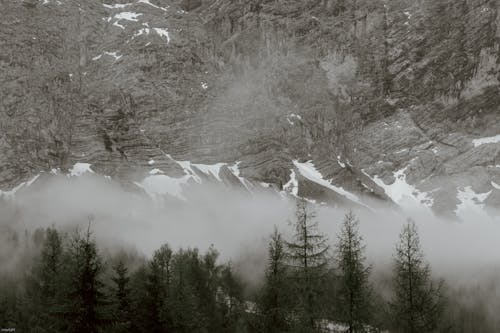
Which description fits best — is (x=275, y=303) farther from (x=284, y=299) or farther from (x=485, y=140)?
(x=485, y=140)

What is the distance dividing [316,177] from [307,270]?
137840 mm

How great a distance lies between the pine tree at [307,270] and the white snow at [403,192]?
146 meters

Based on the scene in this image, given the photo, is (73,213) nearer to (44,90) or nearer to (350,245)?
(44,90)

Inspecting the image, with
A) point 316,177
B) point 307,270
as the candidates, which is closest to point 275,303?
point 307,270

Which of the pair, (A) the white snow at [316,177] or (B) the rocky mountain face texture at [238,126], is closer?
(B) the rocky mountain face texture at [238,126]

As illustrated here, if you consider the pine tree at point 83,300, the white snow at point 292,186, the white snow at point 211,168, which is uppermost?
the white snow at point 211,168

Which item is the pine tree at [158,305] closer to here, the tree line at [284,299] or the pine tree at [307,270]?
the tree line at [284,299]

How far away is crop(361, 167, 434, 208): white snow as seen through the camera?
18412 cm

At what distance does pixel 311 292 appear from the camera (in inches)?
1594

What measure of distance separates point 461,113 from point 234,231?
257 feet

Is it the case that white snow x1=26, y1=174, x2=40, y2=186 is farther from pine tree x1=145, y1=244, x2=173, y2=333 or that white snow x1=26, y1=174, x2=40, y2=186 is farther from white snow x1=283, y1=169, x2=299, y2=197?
pine tree x1=145, y1=244, x2=173, y2=333

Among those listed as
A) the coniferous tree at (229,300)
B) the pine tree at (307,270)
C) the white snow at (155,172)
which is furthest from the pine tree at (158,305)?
the white snow at (155,172)

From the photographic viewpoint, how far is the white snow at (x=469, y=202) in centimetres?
17650

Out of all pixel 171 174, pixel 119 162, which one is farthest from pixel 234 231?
pixel 119 162
